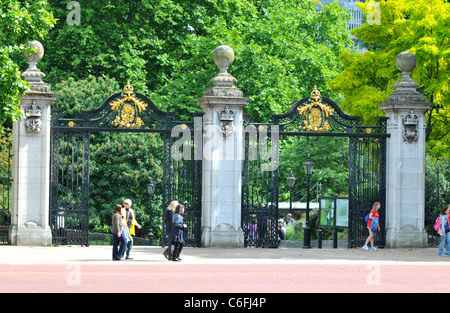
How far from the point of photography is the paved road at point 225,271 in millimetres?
12609

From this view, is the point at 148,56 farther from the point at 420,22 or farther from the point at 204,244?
the point at 204,244

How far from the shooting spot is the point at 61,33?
120ft

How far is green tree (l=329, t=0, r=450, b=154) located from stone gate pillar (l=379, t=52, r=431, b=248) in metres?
3.69

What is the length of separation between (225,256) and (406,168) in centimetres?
649

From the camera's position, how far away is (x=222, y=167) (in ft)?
71.6

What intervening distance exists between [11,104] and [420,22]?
13.8 m

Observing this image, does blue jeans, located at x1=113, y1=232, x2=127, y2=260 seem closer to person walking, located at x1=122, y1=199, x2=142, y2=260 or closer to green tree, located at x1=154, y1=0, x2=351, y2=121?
person walking, located at x1=122, y1=199, x2=142, y2=260

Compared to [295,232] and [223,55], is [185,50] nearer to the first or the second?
[295,232]

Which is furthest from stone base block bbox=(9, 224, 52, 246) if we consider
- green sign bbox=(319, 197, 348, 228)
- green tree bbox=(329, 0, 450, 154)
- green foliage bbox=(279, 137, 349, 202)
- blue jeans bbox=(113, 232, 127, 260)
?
green foliage bbox=(279, 137, 349, 202)

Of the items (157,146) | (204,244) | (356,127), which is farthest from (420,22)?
(157,146)

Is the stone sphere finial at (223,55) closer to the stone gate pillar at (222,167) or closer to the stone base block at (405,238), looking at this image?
the stone gate pillar at (222,167)

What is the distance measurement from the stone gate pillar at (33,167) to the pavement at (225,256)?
2.60 ft

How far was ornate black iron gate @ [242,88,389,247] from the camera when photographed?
22250 millimetres

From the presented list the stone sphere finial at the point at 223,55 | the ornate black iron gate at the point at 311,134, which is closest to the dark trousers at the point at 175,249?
the ornate black iron gate at the point at 311,134
